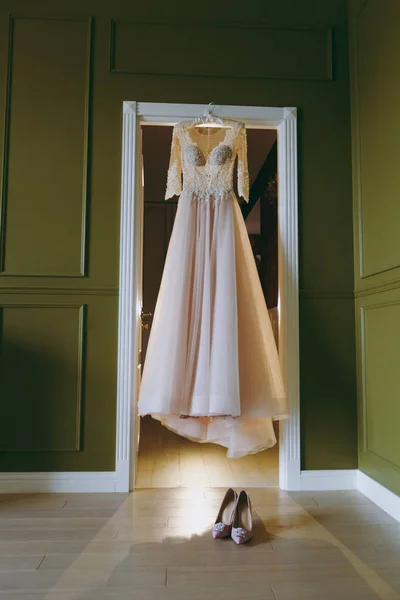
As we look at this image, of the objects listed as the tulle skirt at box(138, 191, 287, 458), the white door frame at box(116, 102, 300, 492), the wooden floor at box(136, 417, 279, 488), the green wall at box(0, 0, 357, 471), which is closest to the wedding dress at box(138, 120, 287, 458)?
the tulle skirt at box(138, 191, 287, 458)

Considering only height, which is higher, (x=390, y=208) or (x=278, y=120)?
(x=278, y=120)

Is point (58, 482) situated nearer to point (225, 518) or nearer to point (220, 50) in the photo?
point (225, 518)

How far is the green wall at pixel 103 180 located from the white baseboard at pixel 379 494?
0.45 ft

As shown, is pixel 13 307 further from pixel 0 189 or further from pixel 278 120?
A: pixel 278 120

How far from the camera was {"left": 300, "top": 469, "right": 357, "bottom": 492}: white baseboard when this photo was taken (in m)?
2.35

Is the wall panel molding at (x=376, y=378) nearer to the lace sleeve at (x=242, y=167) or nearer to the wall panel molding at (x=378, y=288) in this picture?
the wall panel molding at (x=378, y=288)

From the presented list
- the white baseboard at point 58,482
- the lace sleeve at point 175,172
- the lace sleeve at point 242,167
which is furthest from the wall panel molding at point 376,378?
the white baseboard at point 58,482

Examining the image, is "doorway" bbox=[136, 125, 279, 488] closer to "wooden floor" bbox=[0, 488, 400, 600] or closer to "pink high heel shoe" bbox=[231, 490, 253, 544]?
"wooden floor" bbox=[0, 488, 400, 600]

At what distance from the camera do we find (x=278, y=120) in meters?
2.50

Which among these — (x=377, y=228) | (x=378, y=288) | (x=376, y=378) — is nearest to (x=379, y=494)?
(x=376, y=378)

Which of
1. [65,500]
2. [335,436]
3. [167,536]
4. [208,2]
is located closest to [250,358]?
[335,436]

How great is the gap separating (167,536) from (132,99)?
220cm

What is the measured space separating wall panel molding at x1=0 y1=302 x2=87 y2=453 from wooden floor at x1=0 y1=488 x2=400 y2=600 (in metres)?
0.33

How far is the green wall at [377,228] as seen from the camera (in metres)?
2.05
